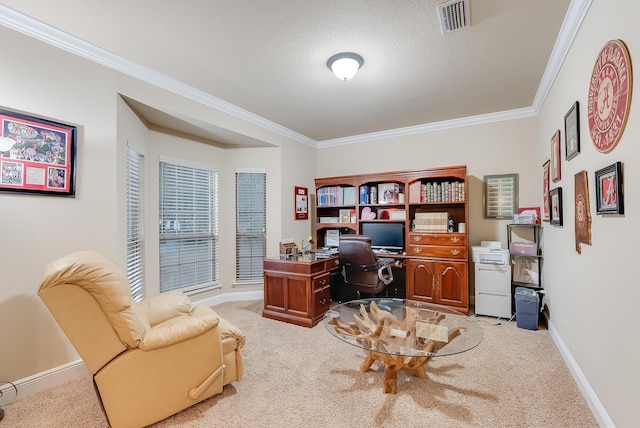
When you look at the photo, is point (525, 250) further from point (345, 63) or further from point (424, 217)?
point (345, 63)

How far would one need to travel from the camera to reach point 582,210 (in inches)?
79.5

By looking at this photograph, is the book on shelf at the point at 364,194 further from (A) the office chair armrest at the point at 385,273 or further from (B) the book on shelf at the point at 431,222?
(A) the office chair armrest at the point at 385,273

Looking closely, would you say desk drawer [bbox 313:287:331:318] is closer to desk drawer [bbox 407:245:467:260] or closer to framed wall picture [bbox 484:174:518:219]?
desk drawer [bbox 407:245:467:260]

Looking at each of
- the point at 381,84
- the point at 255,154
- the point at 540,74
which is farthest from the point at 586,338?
the point at 255,154

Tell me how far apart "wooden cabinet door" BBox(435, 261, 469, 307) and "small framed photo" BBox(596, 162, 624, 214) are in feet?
7.05

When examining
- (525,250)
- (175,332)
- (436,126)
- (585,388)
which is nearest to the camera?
(175,332)

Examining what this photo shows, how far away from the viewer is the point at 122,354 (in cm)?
168

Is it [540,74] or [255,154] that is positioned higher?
[540,74]

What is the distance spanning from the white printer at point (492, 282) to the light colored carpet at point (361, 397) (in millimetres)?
797

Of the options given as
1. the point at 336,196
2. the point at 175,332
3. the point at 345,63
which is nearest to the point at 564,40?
the point at 345,63

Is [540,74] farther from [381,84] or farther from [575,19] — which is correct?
[381,84]

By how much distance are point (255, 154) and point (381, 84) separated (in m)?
2.25

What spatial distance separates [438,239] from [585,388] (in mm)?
2120

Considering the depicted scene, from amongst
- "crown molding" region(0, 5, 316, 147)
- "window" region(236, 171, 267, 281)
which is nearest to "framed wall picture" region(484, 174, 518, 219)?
"window" region(236, 171, 267, 281)
